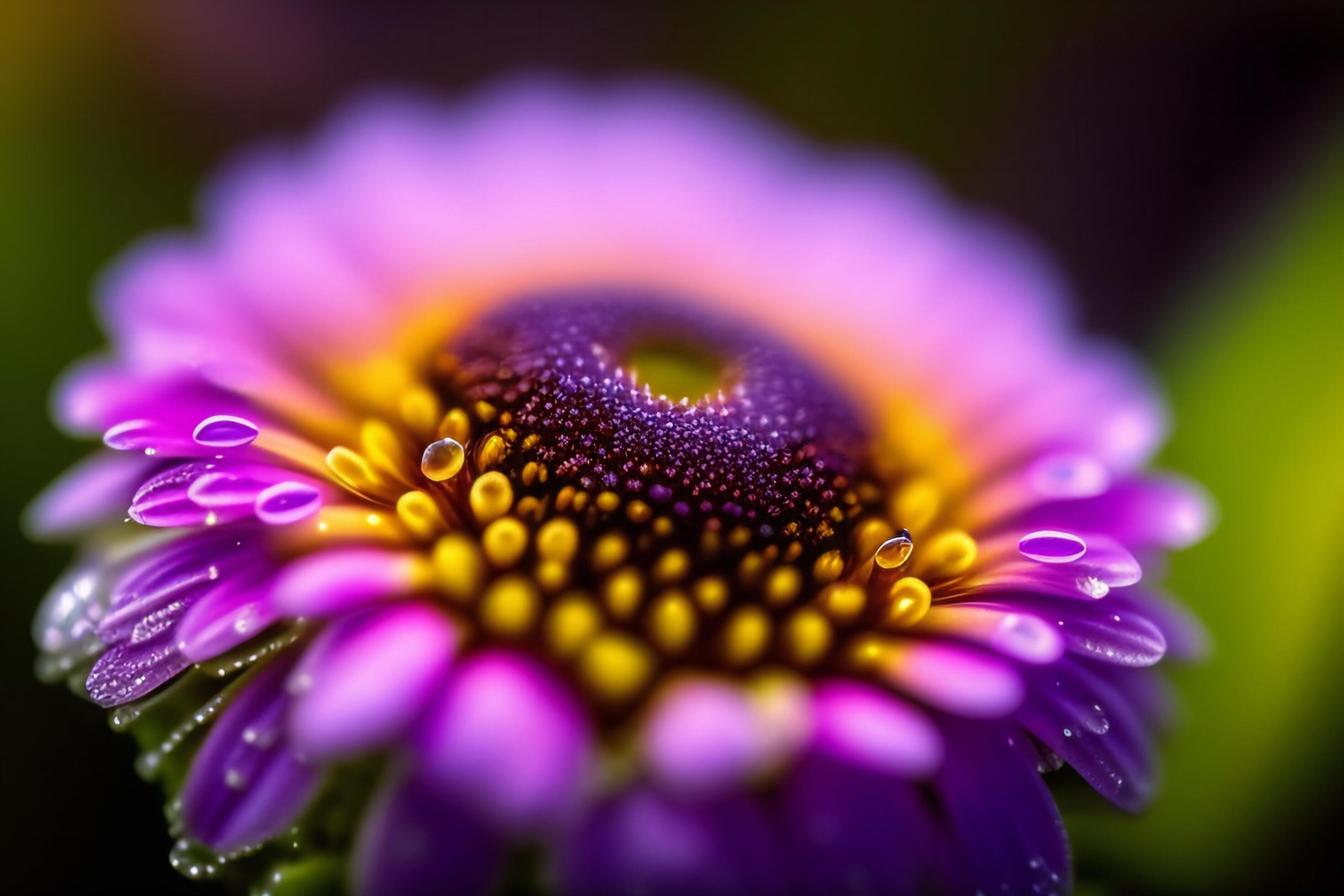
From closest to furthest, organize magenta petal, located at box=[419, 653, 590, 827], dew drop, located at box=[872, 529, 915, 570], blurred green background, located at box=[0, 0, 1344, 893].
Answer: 1. magenta petal, located at box=[419, 653, 590, 827]
2. dew drop, located at box=[872, 529, 915, 570]
3. blurred green background, located at box=[0, 0, 1344, 893]

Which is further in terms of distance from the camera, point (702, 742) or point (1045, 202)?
point (1045, 202)

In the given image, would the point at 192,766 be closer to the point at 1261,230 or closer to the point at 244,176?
the point at 244,176

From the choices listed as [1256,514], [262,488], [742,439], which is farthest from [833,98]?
[262,488]

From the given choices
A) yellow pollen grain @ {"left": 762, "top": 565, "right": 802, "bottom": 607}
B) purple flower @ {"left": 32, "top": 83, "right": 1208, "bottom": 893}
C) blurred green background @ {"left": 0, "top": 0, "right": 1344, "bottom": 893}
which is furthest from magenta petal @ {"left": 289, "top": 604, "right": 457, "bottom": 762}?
blurred green background @ {"left": 0, "top": 0, "right": 1344, "bottom": 893}

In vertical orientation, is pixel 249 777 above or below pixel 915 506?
below

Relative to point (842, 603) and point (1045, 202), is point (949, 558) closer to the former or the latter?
point (842, 603)

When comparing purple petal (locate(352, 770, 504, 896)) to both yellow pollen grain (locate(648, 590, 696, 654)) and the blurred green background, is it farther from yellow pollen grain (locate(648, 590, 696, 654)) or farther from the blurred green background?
the blurred green background

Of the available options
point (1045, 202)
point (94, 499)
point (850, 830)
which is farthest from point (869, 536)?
point (1045, 202)
